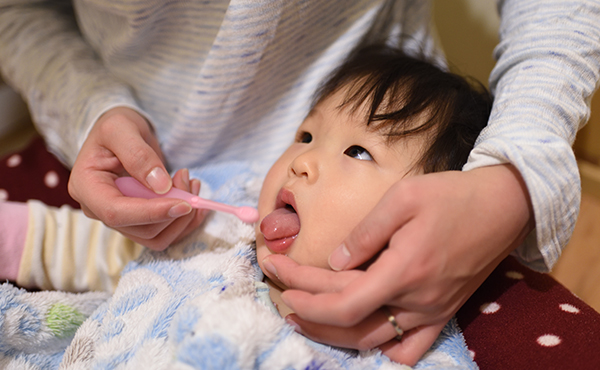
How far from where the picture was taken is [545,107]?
→ 585mm

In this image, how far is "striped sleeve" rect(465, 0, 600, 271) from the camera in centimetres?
53

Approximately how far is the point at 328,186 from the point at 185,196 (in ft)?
0.73

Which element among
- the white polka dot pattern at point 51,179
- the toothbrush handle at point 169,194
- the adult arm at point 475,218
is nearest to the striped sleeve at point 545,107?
the adult arm at point 475,218

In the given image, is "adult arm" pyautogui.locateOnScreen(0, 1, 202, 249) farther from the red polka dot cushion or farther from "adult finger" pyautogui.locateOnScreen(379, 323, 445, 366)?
the red polka dot cushion

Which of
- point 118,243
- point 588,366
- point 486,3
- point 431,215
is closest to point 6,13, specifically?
point 118,243

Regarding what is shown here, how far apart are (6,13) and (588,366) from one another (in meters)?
1.23

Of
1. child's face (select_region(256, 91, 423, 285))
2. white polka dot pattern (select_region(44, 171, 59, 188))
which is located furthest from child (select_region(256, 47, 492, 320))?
white polka dot pattern (select_region(44, 171, 59, 188))

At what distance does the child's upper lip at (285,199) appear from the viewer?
61cm

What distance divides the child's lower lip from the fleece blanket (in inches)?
2.5

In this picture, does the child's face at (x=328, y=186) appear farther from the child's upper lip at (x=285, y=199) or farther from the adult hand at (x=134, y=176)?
the adult hand at (x=134, y=176)

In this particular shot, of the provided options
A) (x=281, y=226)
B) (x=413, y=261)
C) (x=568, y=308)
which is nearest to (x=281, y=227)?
(x=281, y=226)

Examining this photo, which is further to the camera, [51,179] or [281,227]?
[51,179]

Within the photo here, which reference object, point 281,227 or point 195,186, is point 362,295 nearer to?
point 281,227

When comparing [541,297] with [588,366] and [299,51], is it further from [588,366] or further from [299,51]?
[299,51]
